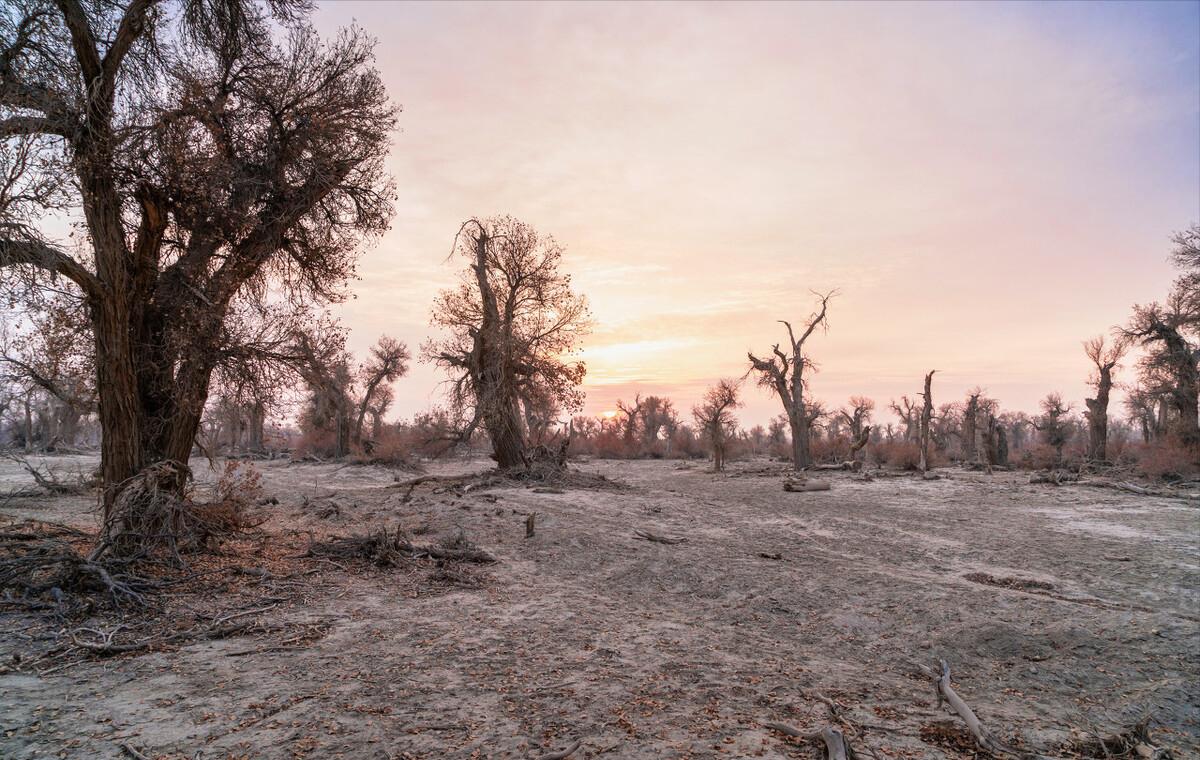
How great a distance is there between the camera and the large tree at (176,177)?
24.8 feet

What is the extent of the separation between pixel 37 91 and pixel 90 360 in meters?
3.42

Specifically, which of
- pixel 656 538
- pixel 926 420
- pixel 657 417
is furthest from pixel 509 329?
pixel 657 417

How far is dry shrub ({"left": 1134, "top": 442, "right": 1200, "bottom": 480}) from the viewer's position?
22891mm

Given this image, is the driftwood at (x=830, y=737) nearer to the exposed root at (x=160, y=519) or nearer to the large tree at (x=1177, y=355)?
the exposed root at (x=160, y=519)

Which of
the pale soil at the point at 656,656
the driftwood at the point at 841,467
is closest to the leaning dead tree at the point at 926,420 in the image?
the driftwood at the point at 841,467

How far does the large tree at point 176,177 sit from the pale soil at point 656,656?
10.4 feet

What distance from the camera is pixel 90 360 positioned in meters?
8.53

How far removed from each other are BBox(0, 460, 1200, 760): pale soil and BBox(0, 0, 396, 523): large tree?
318cm

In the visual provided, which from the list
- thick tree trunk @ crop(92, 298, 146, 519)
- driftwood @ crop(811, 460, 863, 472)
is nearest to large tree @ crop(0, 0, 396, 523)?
thick tree trunk @ crop(92, 298, 146, 519)

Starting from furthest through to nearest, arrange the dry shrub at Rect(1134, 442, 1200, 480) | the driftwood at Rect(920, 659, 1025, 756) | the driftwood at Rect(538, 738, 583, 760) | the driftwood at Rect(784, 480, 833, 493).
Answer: the dry shrub at Rect(1134, 442, 1200, 480)
the driftwood at Rect(784, 480, 833, 493)
the driftwood at Rect(920, 659, 1025, 756)
the driftwood at Rect(538, 738, 583, 760)

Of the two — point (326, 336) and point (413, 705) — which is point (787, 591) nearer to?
point (413, 705)

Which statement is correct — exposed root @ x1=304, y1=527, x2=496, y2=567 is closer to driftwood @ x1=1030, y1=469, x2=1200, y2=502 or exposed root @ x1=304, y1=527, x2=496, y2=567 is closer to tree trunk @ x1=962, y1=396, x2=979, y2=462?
driftwood @ x1=1030, y1=469, x2=1200, y2=502

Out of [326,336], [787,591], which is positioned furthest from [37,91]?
[787,591]

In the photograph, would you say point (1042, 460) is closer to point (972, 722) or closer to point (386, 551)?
point (972, 722)
